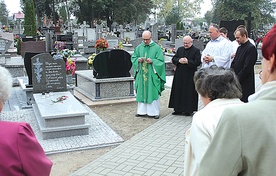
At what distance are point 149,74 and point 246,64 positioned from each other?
7.41ft

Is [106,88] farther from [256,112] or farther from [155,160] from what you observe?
[256,112]

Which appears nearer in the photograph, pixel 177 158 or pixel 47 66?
pixel 177 158

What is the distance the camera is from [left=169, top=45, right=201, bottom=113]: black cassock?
26.2 feet

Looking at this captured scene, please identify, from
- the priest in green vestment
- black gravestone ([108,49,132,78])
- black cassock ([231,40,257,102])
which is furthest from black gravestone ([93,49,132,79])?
black cassock ([231,40,257,102])

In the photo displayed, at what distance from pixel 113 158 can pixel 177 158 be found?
3.24 feet

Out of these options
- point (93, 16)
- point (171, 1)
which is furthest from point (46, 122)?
point (171, 1)

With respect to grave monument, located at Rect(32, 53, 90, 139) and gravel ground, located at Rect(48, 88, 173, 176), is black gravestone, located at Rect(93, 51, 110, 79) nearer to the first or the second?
gravel ground, located at Rect(48, 88, 173, 176)

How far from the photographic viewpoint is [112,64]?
9875 mm

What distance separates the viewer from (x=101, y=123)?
25.1 feet

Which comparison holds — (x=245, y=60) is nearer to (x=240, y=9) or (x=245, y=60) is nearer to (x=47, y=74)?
(x=47, y=74)

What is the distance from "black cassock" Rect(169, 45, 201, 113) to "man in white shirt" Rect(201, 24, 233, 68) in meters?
0.24

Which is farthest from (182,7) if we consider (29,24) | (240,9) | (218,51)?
(218,51)

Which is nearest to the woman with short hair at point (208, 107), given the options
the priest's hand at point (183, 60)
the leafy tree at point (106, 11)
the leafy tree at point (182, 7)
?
the priest's hand at point (183, 60)

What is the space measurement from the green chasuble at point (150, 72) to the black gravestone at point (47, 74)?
1.81 m
